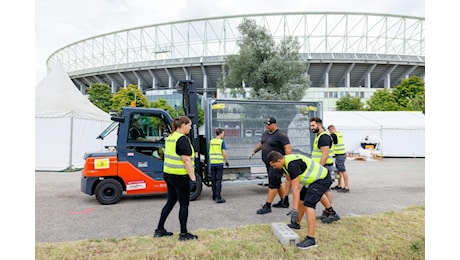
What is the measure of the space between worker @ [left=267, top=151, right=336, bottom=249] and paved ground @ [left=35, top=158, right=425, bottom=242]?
137 cm

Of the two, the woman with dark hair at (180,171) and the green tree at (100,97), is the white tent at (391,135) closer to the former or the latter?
the woman with dark hair at (180,171)

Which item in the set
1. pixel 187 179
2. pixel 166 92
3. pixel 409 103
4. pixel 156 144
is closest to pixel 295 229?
pixel 187 179

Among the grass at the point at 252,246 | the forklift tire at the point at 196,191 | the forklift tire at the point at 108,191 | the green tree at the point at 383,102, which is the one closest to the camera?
the grass at the point at 252,246

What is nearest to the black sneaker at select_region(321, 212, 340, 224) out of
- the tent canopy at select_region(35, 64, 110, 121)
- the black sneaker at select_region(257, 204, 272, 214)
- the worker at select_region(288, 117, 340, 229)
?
the worker at select_region(288, 117, 340, 229)

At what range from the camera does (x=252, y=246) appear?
12.3ft

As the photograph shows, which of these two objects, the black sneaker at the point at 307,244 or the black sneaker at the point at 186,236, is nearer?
the black sneaker at the point at 307,244

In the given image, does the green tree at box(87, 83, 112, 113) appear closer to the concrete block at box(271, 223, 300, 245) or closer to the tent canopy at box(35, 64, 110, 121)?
the tent canopy at box(35, 64, 110, 121)

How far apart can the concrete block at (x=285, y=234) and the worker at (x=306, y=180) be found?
84mm

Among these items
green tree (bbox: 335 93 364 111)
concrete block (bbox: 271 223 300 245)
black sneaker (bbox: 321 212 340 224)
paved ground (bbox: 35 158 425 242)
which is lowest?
paved ground (bbox: 35 158 425 242)

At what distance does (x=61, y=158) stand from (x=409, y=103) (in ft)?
135

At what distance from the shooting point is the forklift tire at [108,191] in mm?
6224

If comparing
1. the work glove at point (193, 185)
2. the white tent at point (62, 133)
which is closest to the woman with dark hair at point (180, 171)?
the work glove at point (193, 185)

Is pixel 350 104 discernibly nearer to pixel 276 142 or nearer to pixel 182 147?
pixel 276 142

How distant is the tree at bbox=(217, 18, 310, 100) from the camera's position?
1620 centimetres
